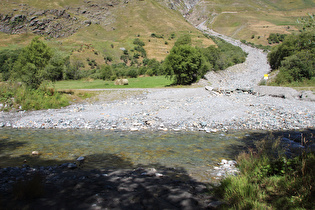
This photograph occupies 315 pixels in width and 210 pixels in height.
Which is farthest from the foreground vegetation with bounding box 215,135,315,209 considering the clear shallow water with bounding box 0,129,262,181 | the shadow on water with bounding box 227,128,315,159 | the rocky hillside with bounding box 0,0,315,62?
the rocky hillside with bounding box 0,0,315,62

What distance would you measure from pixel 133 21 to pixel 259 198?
6173 inches

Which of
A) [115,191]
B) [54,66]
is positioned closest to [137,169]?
[115,191]

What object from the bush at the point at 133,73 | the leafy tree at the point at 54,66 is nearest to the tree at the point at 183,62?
the leafy tree at the point at 54,66

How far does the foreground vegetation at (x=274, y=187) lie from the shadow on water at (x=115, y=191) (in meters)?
0.56

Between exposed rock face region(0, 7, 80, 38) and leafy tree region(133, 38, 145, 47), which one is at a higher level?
exposed rock face region(0, 7, 80, 38)

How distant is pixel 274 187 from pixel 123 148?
6.56m

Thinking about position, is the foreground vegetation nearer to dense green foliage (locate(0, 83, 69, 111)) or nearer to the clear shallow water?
the clear shallow water

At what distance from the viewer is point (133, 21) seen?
146125 millimetres

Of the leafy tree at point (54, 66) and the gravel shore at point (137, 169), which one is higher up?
the leafy tree at point (54, 66)

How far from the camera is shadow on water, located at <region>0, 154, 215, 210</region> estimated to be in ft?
12.9

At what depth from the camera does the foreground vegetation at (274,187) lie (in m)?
3.49

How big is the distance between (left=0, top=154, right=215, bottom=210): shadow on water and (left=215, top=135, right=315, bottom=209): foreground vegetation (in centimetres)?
56

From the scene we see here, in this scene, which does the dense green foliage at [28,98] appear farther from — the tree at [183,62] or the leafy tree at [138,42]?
the leafy tree at [138,42]

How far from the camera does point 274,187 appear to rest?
4020 mm
